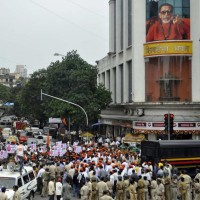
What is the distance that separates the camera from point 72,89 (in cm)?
4922

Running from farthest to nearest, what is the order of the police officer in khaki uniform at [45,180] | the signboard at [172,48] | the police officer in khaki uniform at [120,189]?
the signboard at [172,48] → the police officer in khaki uniform at [45,180] → the police officer in khaki uniform at [120,189]

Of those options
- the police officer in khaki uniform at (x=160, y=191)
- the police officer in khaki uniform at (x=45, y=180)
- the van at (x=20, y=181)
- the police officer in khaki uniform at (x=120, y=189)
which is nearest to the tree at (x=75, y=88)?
the police officer in khaki uniform at (x=45, y=180)

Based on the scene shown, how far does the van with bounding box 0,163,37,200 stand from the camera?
19.0m

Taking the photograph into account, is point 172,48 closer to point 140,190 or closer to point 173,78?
point 173,78

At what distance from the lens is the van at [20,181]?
62.2ft

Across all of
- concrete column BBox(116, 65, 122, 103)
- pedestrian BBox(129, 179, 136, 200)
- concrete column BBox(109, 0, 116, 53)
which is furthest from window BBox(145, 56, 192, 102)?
pedestrian BBox(129, 179, 136, 200)

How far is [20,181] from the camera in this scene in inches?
766

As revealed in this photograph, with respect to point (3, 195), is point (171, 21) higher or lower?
higher

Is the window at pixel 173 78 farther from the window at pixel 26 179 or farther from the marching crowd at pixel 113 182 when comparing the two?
the window at pixel 26 179

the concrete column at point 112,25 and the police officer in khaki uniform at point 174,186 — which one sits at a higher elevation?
the concrete column at point 112,25

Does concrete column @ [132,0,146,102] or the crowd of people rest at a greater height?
concrete column @ [132,0,146,102]

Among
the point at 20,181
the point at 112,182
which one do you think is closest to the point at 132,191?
the point at 112,182

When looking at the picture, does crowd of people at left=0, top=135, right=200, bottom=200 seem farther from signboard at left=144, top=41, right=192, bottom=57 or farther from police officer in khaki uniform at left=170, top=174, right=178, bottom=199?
signboard at left=144, top=41, right=192, bottom=57

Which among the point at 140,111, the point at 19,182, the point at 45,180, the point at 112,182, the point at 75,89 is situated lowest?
the point at 45,180
